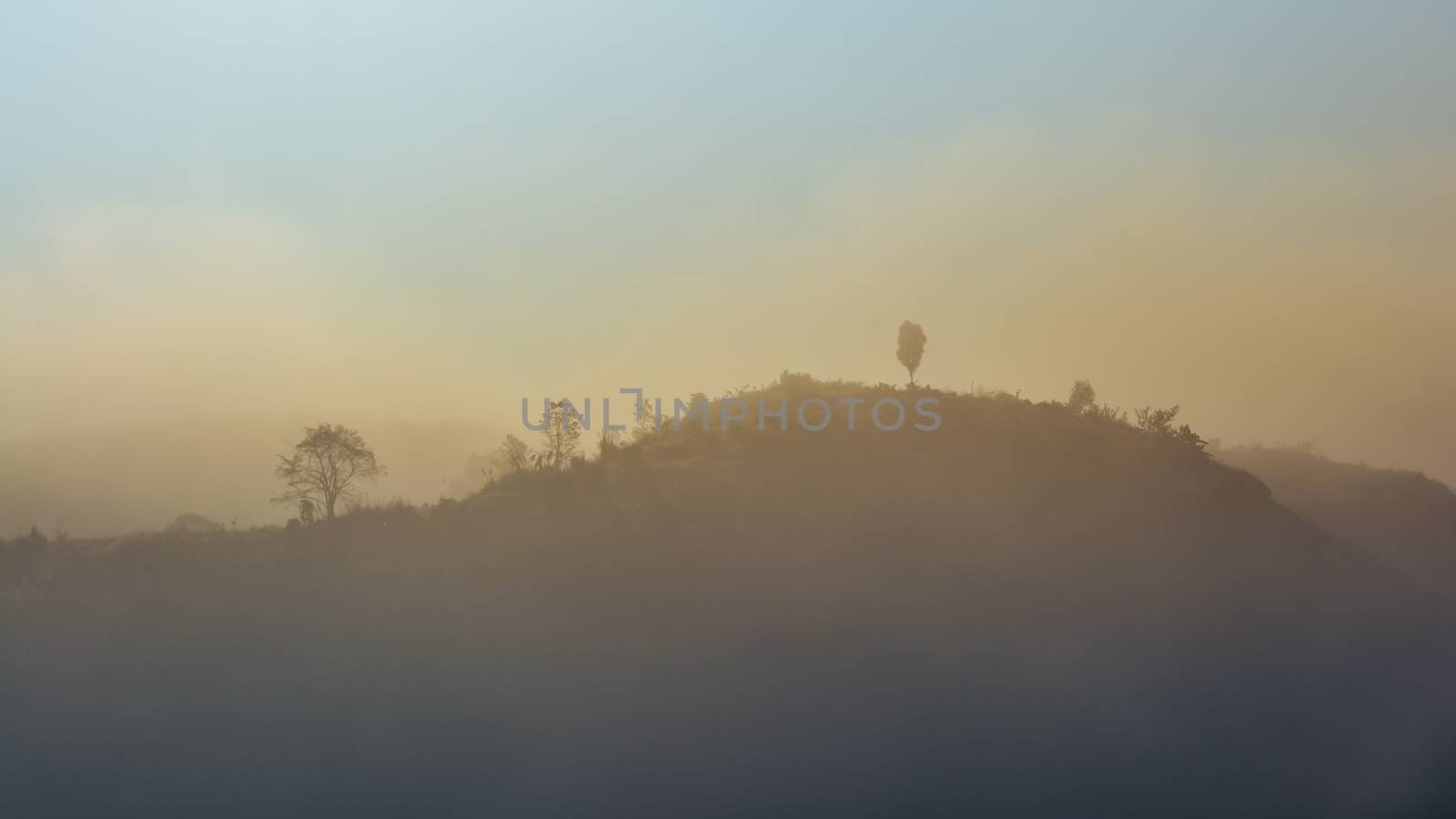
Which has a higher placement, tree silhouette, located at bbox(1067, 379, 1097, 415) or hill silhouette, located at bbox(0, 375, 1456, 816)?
tree silhouette, located at bbox(1067, 379, 1097, 415)

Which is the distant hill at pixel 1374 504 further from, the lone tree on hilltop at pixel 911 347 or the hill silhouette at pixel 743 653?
the lone tree on hilltop at pixel 911 347

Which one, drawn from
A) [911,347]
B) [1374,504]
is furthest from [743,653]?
[1374,504]

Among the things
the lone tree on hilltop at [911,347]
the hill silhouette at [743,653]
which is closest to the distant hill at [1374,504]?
the hill silhouette at [743,653]

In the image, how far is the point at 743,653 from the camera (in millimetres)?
51344

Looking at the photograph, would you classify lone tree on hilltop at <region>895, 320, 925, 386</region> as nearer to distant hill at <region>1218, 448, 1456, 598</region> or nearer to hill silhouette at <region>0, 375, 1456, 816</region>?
hill silhouette at <region>0, 375, 1456, 816</region>

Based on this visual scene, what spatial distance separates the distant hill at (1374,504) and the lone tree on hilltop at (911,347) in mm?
30955

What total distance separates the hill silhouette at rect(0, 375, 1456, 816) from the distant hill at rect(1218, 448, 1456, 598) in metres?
12.4

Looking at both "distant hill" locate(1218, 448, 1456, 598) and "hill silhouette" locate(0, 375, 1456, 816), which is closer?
"hill silhouette" locate(0, 375, 1456, 816)

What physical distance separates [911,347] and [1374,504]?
40942 mm

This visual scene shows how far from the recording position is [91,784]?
4353 cm

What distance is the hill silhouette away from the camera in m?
45.5

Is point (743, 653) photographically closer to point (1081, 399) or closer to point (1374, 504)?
point (1081, 399)

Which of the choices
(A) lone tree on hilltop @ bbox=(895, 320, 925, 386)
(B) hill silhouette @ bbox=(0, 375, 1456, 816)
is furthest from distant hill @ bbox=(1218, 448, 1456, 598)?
(A) lone tree on hilltop @ bbox=(895, 320, 925, 386)

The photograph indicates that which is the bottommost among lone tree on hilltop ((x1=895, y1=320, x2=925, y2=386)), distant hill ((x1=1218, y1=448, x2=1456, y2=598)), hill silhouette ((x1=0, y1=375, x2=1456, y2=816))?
hill silhouette ((x1=0, y1=375, x2=1456, y2=816))
